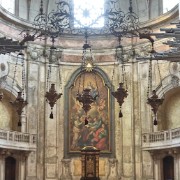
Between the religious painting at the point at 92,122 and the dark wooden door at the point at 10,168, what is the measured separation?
3023mm

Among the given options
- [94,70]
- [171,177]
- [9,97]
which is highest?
[94,70]

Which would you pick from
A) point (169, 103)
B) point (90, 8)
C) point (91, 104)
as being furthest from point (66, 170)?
point (90, 8)

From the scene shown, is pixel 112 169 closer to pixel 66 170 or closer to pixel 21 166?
pixel 66 170

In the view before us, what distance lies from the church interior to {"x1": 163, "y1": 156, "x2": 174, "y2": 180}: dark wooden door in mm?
49

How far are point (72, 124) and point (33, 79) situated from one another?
10.2 feet

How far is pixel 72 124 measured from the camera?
2636cm

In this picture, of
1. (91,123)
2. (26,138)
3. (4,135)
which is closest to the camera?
(4,135)

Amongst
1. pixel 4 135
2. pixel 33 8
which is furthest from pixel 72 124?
pixel 33 8

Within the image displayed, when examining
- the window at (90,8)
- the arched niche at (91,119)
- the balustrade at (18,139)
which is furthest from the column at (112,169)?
the window at (90,8)

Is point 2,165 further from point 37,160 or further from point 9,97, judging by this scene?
point 9,97

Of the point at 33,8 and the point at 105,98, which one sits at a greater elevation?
the point at 33,8

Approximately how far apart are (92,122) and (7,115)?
174 inches

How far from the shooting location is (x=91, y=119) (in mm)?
26531

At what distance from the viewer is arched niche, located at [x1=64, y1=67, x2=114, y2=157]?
26062 millimetres
